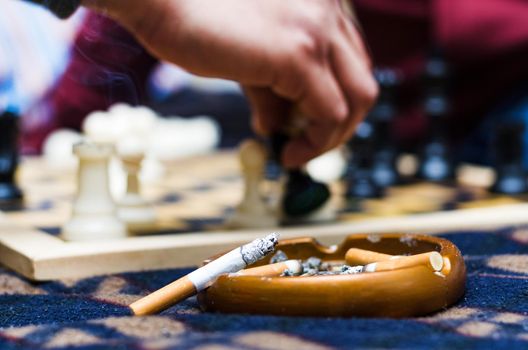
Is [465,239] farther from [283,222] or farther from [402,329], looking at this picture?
[402,329]

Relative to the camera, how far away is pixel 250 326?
676 millimetres

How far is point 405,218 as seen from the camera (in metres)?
1.33

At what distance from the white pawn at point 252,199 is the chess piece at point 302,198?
0.10 feet

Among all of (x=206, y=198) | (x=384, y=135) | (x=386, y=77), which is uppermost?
(x=386, y=77)

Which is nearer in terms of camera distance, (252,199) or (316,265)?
(316,265)

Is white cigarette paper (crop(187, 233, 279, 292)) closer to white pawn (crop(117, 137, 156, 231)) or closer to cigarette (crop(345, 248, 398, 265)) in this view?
cigarette (crop(345, 248, 398, 265))

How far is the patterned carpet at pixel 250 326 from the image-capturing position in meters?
0.63

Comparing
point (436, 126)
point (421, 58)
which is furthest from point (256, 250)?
point (421, 58)

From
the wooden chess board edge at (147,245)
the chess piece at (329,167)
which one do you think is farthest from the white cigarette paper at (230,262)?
the chess piece at (329,167)

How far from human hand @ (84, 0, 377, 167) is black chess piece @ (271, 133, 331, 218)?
91 mm

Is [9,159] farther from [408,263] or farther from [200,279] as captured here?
[408,263]

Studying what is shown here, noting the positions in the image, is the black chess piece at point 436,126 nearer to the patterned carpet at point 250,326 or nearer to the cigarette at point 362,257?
the patterned carpet at point 250,326

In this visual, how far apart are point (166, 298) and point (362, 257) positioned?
0.21 m

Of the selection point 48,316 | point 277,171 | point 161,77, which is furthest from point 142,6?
point 161,77
